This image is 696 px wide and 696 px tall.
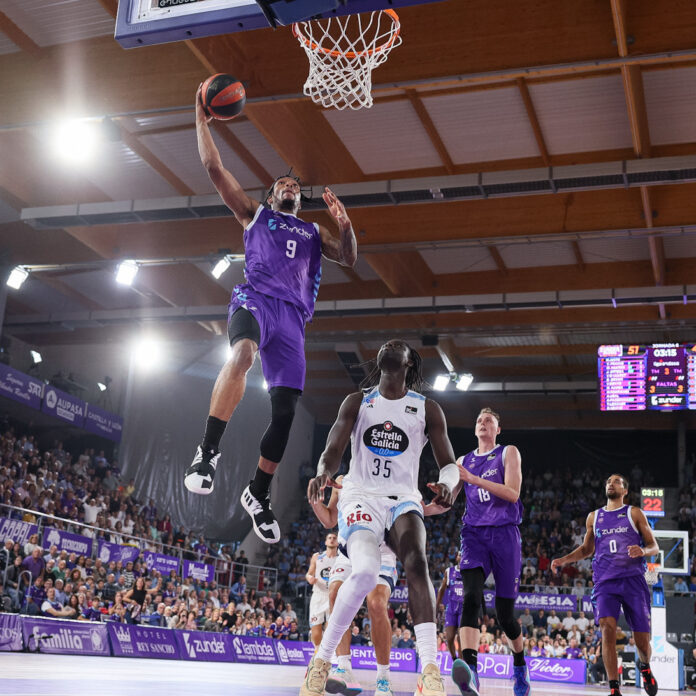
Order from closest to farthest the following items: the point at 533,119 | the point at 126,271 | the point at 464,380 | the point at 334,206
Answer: the point at 334,206 < the point at 533,119 < the point at 126,271 < the point at 464,380

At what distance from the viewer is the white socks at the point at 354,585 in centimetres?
513

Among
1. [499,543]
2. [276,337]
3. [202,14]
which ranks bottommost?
[499,543]

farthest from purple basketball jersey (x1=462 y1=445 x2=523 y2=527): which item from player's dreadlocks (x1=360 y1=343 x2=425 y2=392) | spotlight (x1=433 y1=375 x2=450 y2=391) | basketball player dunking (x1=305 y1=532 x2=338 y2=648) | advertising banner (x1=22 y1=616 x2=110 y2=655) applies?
spotlight (x1=433 y1=375 x2=450 y2=391)

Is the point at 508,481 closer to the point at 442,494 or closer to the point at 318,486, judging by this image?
the point at 442,494

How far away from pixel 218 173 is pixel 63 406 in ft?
59.5

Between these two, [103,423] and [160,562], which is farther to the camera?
[103,423]

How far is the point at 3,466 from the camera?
62.4ft

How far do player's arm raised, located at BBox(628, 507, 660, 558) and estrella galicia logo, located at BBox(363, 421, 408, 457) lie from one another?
3.93 meters

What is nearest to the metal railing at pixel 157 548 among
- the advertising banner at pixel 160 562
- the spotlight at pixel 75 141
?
the advertising banner at pixel 160 562

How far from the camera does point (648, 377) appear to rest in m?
18.0

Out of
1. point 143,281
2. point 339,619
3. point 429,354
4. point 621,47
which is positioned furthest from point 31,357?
point 339,619

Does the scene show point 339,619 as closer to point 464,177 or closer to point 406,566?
point 406,566

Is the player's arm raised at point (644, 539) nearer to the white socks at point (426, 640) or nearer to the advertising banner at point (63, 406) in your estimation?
the white socks at point (426, 640)

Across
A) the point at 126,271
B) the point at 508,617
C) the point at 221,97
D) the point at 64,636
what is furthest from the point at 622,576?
the point at 126,271
